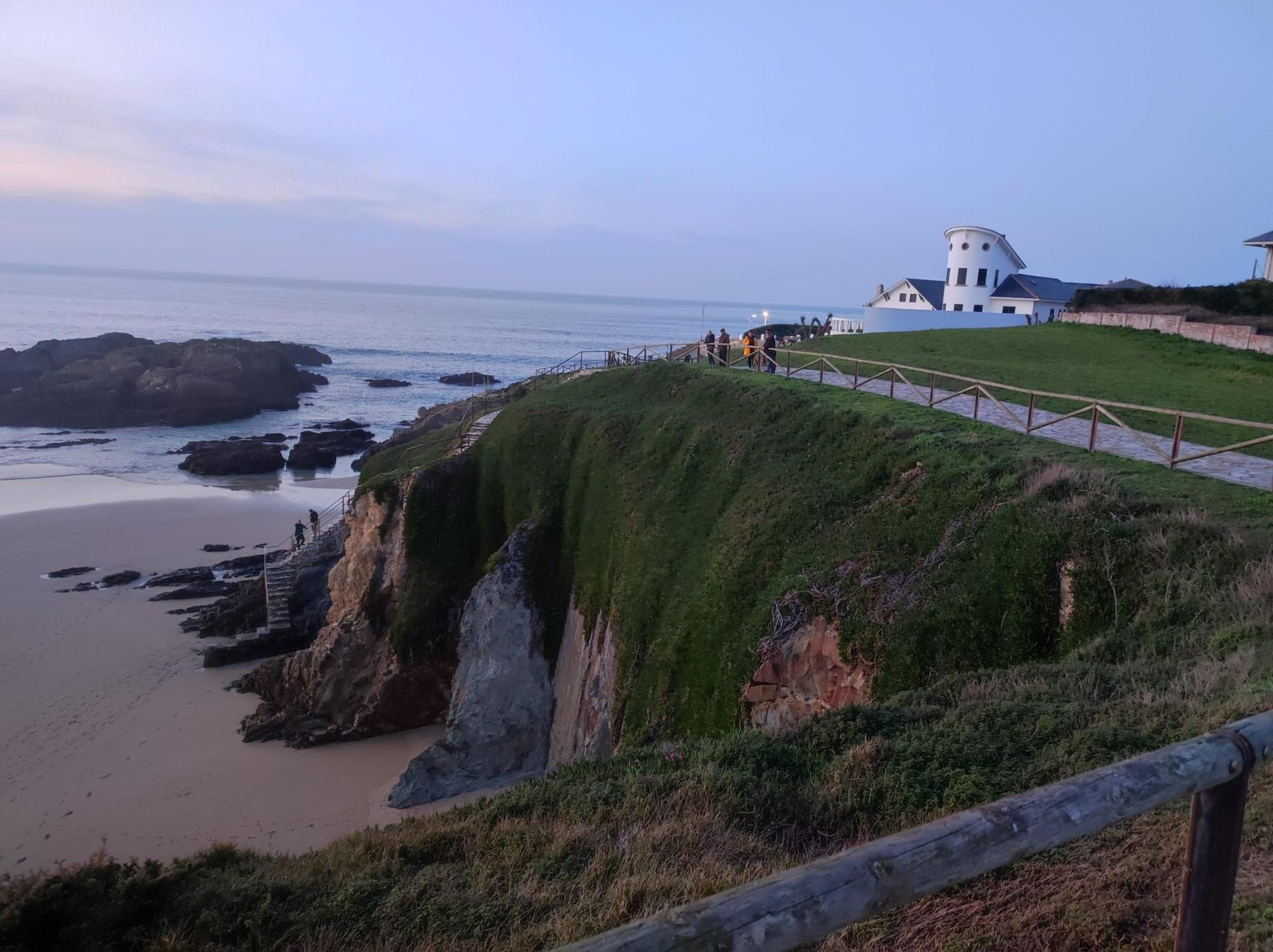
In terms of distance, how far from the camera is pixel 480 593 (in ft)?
81.4

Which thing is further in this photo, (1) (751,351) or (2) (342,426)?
(2) (342,426)

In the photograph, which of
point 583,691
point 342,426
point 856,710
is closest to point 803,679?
point 856,710

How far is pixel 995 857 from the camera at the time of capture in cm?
295

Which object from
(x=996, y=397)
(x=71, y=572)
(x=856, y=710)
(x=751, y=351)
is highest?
(x=751, y=351)

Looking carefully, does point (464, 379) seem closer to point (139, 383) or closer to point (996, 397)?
point (139, 383)

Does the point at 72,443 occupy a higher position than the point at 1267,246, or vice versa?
the point at 1267,246

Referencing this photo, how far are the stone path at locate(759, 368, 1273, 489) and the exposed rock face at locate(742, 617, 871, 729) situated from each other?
7525 mm

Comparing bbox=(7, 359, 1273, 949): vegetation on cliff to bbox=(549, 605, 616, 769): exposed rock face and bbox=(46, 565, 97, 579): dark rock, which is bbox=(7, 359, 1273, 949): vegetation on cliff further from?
bbox=(46, 565, 97, 579): dark rock

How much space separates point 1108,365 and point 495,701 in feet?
92.9

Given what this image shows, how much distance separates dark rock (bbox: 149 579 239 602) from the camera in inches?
1350

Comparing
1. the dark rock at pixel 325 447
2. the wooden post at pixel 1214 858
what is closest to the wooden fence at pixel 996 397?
the wooden post at pixel 1214 858

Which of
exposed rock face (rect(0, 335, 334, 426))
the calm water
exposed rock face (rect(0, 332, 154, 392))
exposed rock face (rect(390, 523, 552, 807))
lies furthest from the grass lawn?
exposed rock face (rect(0, 332, 154, 392))

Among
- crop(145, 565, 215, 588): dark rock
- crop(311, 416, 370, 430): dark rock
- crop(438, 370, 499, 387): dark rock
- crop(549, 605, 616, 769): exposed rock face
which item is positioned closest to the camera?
crop(549, 605, 616, 769): exposed rock face

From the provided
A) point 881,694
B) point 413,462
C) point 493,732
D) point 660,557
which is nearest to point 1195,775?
point 881,694
